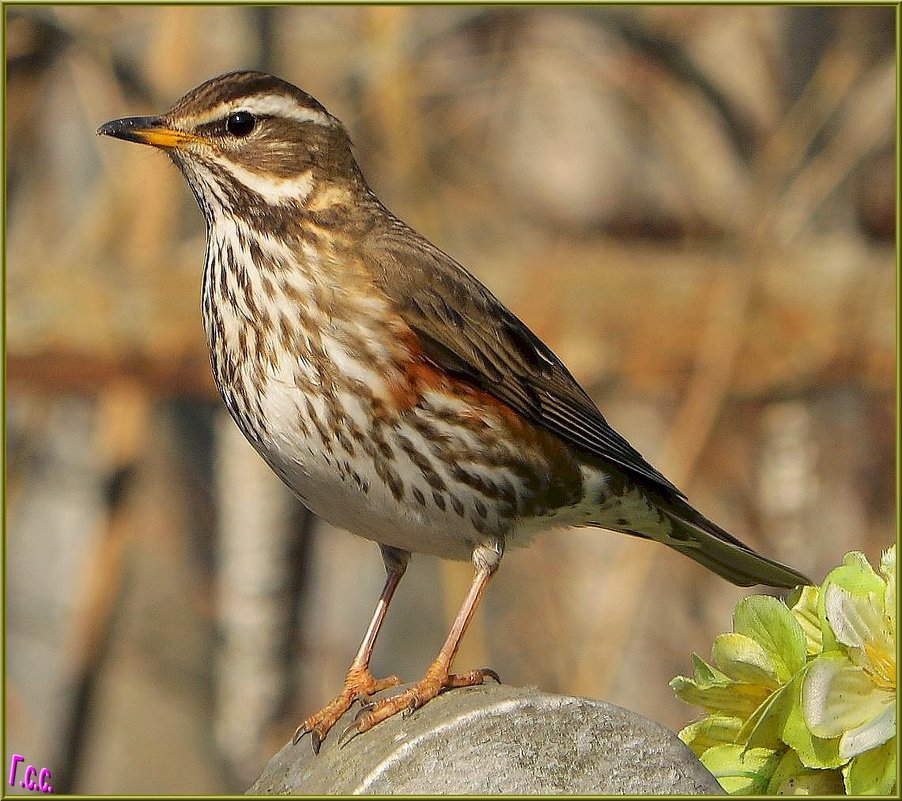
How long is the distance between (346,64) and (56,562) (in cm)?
564

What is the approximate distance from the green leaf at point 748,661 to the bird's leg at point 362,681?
3.00ft

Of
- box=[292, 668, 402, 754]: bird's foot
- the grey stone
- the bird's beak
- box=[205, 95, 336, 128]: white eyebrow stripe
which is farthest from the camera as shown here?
box=[205, 95, 336, 128]: white eyebrow stripe

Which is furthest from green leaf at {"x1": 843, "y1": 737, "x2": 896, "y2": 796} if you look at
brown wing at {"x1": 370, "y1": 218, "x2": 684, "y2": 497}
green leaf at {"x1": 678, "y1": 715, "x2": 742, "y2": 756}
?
brown wing at {"x1": 370, "y1": 218, "x2": 684, "y2": 497}

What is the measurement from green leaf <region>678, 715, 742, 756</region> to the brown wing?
A: 4.29 ft

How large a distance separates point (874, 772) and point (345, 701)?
5.00ft

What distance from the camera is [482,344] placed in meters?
3.71

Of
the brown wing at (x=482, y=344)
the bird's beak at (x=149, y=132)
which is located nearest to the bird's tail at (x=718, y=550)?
the brown wing at (x=482, y=344)

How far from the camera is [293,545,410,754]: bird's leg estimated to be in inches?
124

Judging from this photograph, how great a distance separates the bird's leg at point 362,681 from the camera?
10.3 feet

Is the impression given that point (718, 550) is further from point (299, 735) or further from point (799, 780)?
point (799, 780)

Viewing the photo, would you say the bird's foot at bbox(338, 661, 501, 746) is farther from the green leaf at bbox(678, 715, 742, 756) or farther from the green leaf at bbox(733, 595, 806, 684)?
the green leaf at bbox(733, 595, 806, 684)

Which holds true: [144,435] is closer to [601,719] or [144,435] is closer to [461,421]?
[461,421]

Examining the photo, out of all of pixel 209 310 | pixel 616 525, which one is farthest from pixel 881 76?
pixel 209 310

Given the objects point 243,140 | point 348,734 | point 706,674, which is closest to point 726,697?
point 706,674
